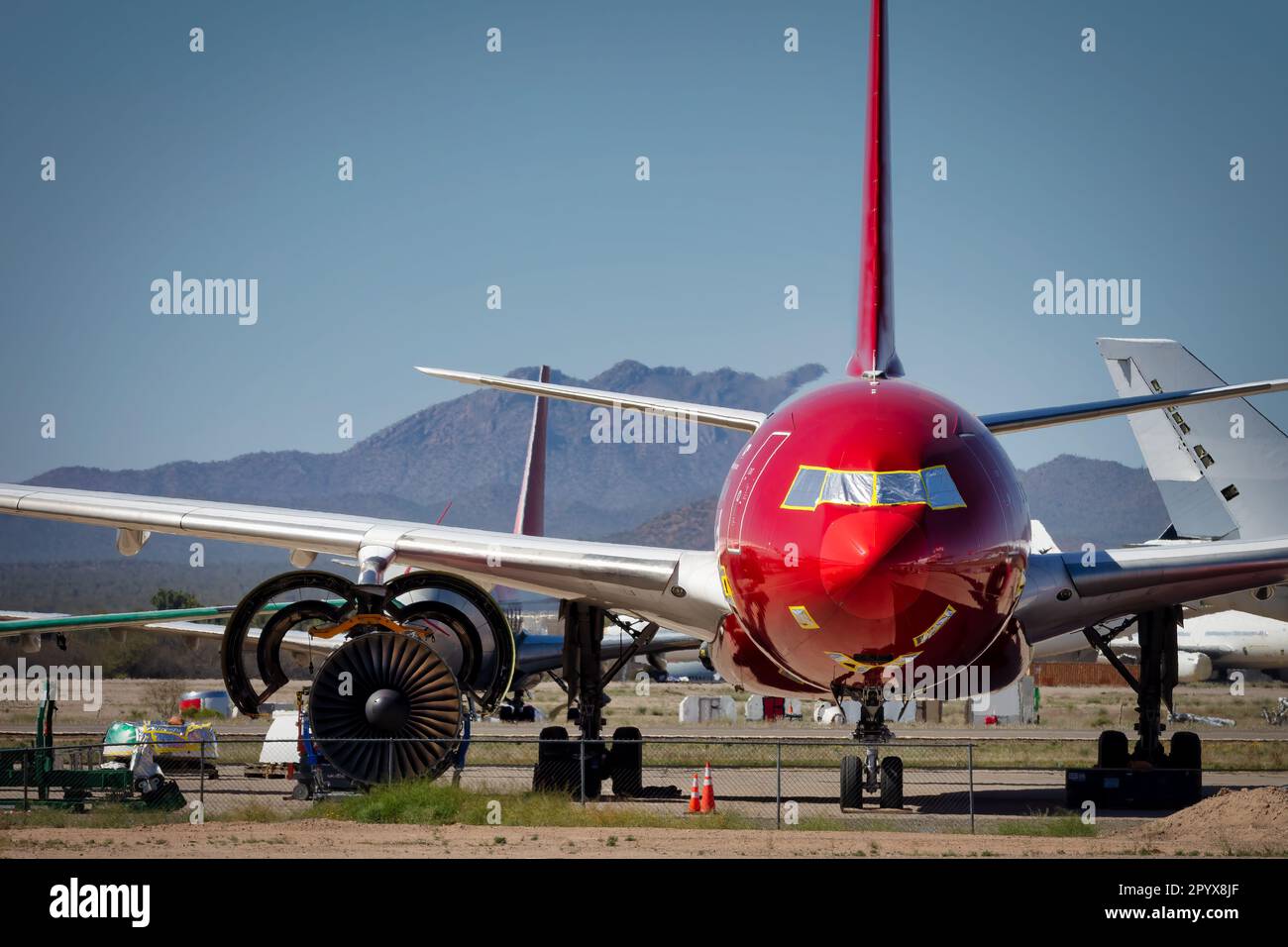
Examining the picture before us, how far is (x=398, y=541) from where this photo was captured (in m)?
22.2

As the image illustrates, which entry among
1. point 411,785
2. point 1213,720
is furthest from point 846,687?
point 1213,720

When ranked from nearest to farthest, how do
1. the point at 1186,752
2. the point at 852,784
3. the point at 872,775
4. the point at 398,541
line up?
the point at 872,775, the point at 852,784, the point at 398,541, the point at 1186,752

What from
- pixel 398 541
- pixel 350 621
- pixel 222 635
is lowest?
pixel 222 635

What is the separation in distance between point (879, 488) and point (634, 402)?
4642mm

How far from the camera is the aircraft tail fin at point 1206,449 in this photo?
35406 millimetres

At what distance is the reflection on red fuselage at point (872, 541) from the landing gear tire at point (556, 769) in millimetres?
6469

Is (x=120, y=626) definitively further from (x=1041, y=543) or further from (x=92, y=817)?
(x=1041, y=543)

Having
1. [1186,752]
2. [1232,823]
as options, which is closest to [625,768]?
[1186,752]

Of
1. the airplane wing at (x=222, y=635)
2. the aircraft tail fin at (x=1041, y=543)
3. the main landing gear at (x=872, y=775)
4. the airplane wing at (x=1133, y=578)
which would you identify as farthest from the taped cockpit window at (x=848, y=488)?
the aircraft tail fin at (x=1041, y=543)

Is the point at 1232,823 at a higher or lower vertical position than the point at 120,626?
lower

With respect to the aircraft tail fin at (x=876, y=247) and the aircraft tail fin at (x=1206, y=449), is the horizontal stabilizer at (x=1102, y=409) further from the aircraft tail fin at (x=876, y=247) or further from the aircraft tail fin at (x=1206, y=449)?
the aircraft tail fin at (x=1206, y=449)
